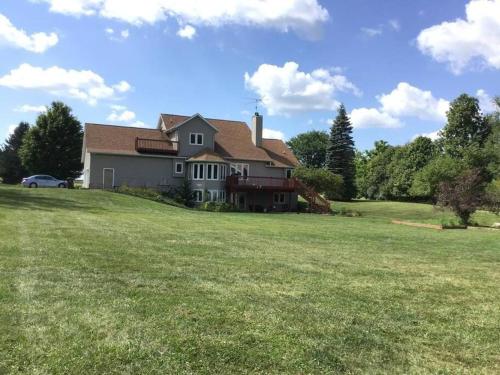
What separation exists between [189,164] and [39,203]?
62.0 ft

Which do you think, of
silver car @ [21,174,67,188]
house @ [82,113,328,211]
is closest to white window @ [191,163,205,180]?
house @ [82,113,328,211]

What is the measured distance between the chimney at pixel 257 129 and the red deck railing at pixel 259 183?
5.80 metres

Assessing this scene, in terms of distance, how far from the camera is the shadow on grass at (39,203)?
21972 mm

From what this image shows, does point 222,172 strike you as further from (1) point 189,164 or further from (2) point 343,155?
(2) point 343,155

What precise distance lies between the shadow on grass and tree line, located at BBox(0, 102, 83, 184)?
23.3m

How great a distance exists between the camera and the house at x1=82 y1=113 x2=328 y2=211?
132 ft

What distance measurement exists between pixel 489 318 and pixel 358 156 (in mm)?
105096

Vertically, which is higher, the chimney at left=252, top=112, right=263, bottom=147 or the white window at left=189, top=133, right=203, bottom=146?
the chimney at left=252, top=112, right=263, bottom=147

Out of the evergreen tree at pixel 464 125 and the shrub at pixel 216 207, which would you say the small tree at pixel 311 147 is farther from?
the shrub at pixel 216 207

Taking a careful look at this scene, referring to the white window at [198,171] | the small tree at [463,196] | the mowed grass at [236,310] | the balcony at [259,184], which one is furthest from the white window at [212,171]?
the mowed grass at [236,310]

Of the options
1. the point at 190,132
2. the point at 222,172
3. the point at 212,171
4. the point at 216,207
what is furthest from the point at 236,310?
the point at 190,132

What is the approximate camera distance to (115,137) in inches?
1646

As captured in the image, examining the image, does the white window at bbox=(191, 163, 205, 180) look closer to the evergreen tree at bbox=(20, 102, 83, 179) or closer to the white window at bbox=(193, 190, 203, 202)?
the white window at bbox=(193, 190, 203, 202)

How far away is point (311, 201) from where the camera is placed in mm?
42344
